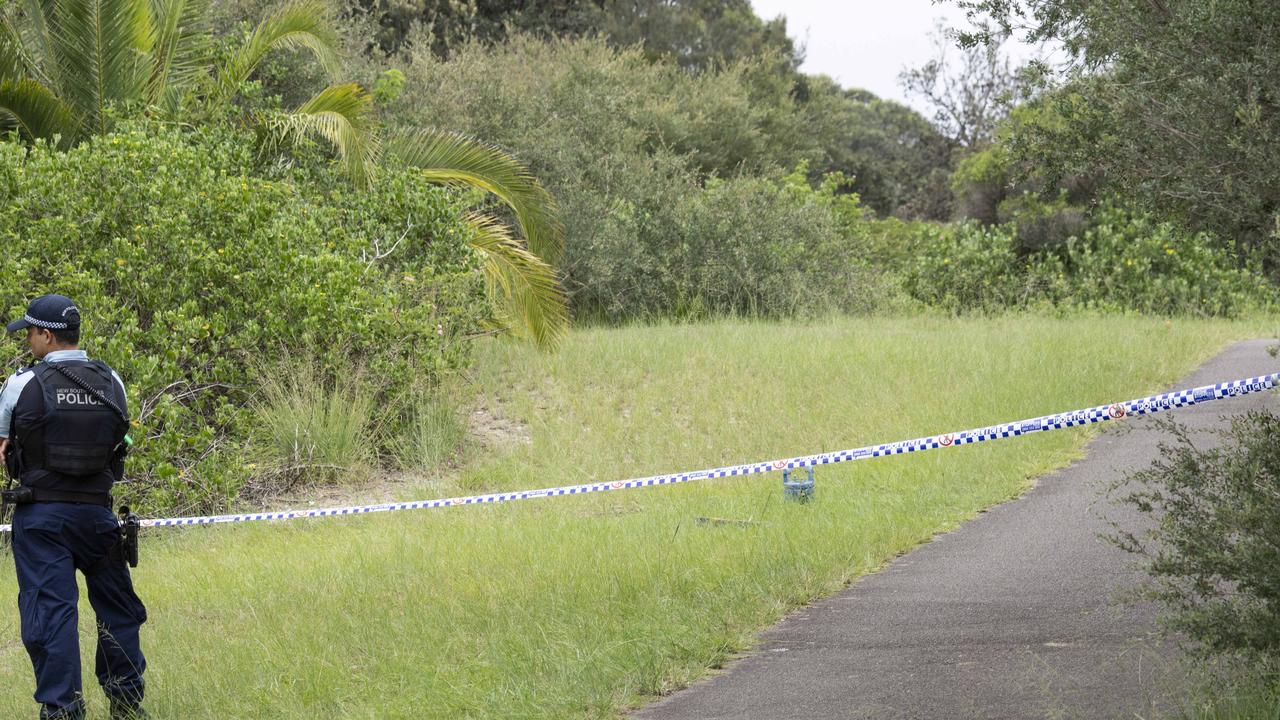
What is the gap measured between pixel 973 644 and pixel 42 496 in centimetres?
388

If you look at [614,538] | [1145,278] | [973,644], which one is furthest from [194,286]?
[1145,278]

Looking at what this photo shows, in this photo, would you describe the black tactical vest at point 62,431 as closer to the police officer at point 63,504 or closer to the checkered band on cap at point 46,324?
the police officer at point 63,504

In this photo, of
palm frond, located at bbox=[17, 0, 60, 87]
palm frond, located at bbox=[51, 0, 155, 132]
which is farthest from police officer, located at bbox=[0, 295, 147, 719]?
palm frond, located at bbox=[17, 0, 60, 87]

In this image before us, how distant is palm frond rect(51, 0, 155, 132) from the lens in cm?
1274

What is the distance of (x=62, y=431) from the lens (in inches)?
215

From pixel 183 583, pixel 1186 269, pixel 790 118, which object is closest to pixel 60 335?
pixel 183 583

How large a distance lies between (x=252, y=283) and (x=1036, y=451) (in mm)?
6591

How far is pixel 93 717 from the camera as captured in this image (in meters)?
5.77

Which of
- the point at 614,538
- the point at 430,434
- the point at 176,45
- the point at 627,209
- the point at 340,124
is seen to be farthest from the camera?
the point at 627,209

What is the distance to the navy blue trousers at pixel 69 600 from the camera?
536cm

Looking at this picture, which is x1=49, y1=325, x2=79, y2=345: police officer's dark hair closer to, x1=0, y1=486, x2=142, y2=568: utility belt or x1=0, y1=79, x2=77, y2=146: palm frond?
x1=0, y1=486, x2=142, y2=568: utility belt

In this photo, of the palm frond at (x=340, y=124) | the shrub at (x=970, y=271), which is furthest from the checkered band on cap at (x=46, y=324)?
the shrub at (x=970, y=271)

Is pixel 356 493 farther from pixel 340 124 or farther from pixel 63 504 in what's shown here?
pixel 63 504

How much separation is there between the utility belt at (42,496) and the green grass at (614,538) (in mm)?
934
